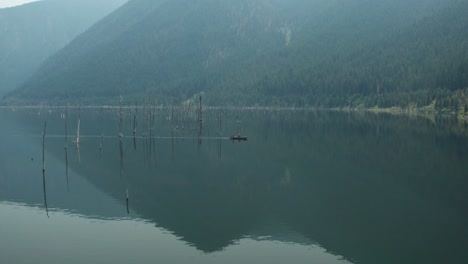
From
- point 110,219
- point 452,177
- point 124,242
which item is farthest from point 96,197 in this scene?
point 452,177

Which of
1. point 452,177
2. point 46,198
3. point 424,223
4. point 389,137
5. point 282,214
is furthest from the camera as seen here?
point 389,137

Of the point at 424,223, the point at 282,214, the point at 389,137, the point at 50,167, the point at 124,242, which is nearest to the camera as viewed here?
the point at 124,242

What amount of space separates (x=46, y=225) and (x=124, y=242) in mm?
10000

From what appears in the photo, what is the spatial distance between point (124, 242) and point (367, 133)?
3603 inches

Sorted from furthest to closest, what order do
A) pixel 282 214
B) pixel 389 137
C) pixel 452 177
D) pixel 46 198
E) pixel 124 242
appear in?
pixel 389 137, pixel 452 177, pixel 46 198, pixel 282 214, pixel 124 242

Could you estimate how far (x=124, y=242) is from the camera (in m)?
46.3

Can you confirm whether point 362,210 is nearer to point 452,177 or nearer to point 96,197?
point 452,177

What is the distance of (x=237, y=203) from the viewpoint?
60.4m

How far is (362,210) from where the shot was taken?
55906 mm

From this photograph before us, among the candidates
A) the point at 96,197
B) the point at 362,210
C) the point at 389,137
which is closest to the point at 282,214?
the point at 362,210

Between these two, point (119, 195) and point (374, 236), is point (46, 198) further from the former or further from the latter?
point (374, 236)

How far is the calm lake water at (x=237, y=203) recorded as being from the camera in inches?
1745

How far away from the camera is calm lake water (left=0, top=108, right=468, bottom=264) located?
145ft

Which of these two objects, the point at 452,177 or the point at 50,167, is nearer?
the point at 452,177
